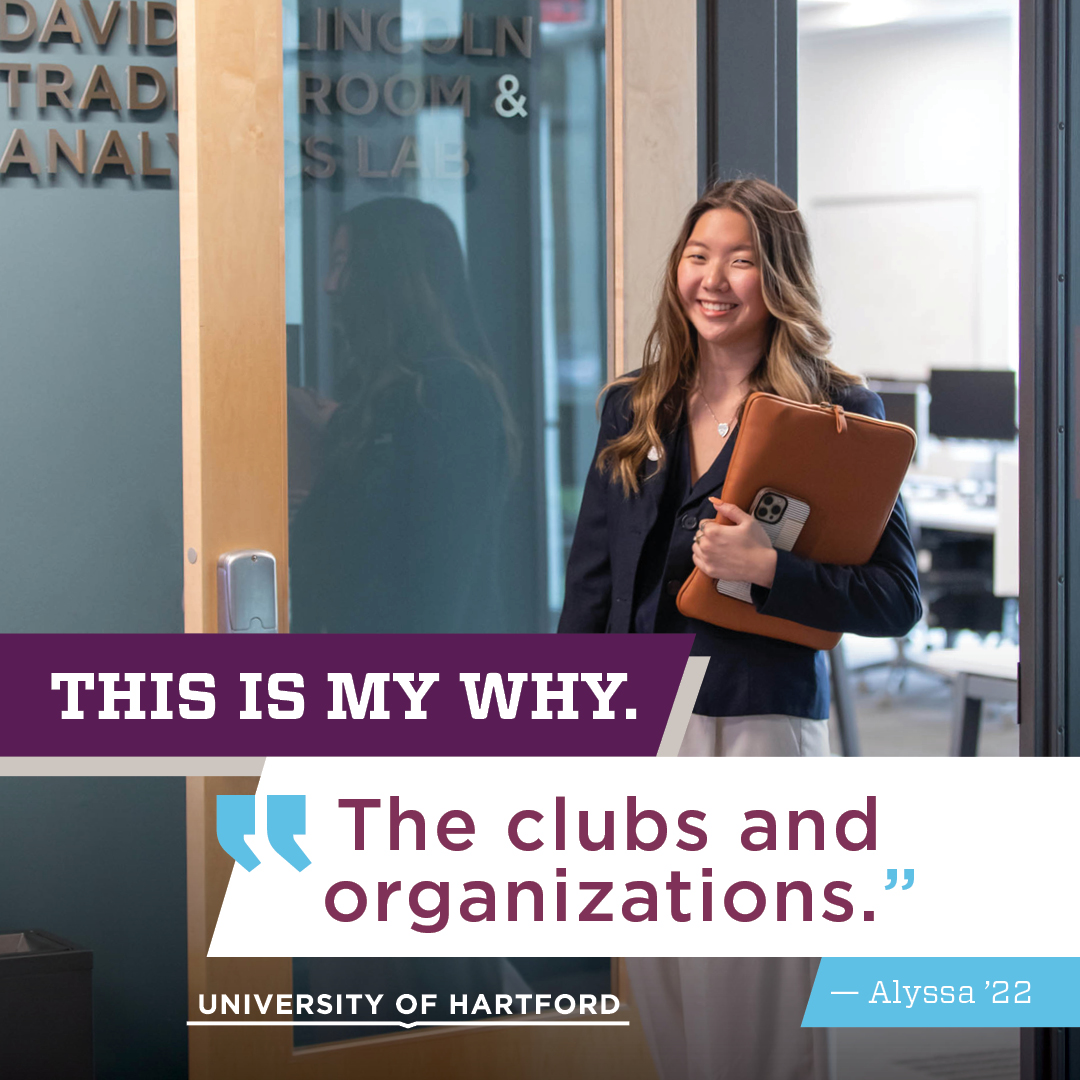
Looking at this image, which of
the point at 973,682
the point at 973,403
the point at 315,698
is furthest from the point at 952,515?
the point at 315,698

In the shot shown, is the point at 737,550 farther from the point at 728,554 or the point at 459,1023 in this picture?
the point at 459,1023

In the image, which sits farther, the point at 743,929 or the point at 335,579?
the point at 335,579

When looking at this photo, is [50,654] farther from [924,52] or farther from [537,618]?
[924,52]

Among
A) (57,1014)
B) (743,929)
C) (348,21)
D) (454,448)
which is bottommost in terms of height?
(57,1014)

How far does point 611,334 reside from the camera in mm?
2109

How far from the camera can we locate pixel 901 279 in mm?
7406

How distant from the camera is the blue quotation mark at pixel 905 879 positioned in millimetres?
1840

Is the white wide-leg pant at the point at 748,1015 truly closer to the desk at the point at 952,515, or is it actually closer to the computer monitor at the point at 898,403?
the computer monitor at the point at 898,403

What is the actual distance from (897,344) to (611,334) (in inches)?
225

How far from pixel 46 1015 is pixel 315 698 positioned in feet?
2.18

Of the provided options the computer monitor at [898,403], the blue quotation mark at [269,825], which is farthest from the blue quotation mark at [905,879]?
the computer monitor at [898,403]

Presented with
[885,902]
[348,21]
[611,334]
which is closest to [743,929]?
[885,902]

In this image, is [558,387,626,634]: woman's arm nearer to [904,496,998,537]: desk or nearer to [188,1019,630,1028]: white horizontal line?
[188,1019,630,1028]: white horizontal line

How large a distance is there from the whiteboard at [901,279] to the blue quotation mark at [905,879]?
5.67 meters
